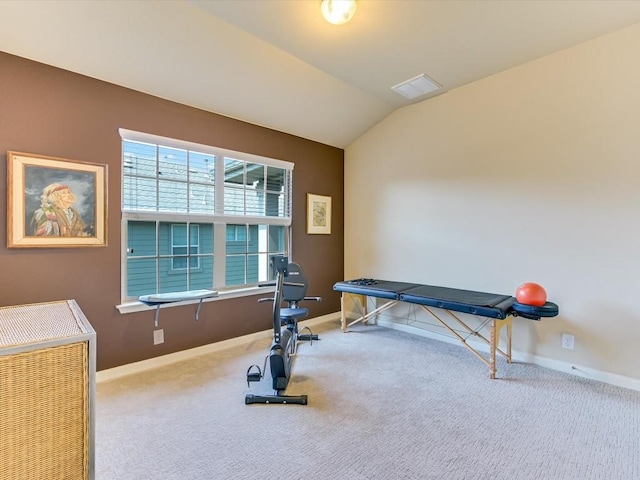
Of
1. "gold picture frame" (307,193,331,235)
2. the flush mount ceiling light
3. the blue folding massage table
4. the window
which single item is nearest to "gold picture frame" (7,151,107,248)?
the window

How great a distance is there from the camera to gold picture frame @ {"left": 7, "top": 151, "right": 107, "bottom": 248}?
2346 mm

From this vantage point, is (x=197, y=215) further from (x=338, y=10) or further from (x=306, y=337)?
(x=338, y=10)

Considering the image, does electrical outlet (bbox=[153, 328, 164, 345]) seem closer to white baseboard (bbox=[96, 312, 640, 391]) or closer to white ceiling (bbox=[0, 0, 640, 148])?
white baseboard (bbox=[96, 312, 640, 391])

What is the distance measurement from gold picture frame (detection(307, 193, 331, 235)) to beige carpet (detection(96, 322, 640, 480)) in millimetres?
1901

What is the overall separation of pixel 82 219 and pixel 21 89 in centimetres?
101

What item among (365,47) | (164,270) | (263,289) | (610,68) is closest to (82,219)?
(164,270)

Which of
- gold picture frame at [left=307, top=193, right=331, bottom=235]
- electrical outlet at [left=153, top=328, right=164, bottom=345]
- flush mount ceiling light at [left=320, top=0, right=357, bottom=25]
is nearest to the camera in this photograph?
flush mount ceiling light at [left=320, top=0, right=357, bottom=25]

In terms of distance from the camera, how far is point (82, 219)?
2623mm

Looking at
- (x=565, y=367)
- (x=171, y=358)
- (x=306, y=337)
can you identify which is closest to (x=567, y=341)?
(x=565, y=367)

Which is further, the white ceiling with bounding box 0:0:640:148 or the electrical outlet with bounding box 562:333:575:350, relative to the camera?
the electrical outlet with bounding box 562:333:575:350

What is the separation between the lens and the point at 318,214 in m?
4.51

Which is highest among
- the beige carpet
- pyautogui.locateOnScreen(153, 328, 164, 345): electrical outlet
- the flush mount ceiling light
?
the flush mount ceiling light

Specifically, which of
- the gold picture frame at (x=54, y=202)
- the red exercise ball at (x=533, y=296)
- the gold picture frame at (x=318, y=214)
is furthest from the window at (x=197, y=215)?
the red exercise ball at (x=533, y=296)

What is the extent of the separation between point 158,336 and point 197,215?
1.22m
